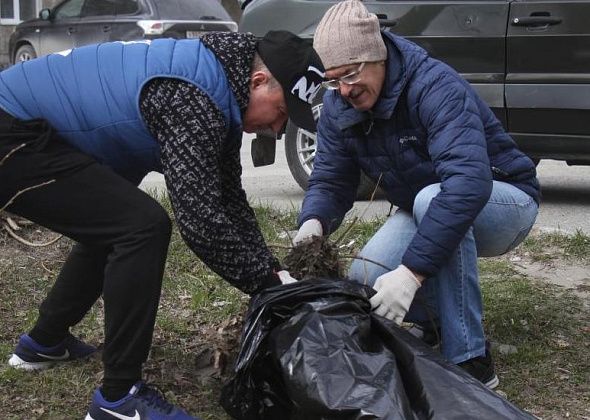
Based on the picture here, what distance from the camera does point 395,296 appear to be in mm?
2752

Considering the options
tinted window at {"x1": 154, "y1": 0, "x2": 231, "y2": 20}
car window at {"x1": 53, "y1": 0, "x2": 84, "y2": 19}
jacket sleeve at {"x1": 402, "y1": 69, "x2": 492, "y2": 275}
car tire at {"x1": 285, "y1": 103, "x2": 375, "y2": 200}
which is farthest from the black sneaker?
car window at {"x1": 53, "y1": 0, "x2": 84, "y2": 19}

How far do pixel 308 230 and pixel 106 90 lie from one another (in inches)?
35.3

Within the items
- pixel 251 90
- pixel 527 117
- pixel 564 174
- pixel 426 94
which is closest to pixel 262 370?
pixel 251 90

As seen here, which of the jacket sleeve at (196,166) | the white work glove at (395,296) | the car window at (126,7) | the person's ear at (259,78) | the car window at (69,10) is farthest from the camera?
the car window at (69,10)

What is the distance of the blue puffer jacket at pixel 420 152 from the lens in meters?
2.81

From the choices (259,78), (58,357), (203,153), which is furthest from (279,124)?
(58,357)

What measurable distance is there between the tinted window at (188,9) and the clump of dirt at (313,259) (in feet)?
32.3

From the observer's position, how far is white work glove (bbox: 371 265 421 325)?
2748 millimetres

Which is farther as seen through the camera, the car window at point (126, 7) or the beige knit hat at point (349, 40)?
the car window at point (126, 7)

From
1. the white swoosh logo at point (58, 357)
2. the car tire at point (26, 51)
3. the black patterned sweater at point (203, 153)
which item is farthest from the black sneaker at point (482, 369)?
the car tire at point (26, 51)

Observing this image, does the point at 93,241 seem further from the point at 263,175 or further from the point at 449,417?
the point at 263,175

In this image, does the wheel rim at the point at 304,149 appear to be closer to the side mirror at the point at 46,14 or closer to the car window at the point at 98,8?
the car window at the point at 98,8

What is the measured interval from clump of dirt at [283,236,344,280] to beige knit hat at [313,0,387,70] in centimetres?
57

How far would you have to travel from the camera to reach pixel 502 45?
5820mm
